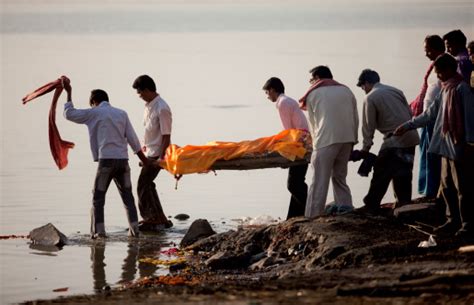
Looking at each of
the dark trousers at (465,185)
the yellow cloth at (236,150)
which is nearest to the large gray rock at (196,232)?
the yellow cloth at (236,150)

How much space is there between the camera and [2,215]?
2002cm

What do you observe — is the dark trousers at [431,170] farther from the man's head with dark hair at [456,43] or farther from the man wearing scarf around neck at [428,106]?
the man's head with dark hair at [456,43]

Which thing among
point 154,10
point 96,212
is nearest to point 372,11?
point 154,10

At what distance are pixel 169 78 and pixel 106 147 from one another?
20.0 metres

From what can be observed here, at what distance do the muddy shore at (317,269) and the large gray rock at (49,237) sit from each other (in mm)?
1646

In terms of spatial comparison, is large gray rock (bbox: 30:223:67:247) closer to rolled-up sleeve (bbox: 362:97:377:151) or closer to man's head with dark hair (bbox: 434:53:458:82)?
rolled-up sleeve (bbox: 362:97:377:151)

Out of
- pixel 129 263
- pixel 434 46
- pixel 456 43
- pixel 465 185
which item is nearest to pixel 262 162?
pixel 129 263

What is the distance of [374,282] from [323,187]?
3.85m

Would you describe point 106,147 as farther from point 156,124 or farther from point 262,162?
point 262,162

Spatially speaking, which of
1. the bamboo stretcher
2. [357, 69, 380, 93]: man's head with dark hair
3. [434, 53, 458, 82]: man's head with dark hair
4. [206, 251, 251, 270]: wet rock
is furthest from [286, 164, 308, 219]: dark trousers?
[434, 53, 458, 82]: man's head with dark hair

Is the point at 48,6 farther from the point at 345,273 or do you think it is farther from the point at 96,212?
the point at 345,273

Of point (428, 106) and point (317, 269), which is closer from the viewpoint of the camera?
point (317, 269)

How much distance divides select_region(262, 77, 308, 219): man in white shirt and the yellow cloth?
0.22 metres

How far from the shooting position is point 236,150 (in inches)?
695
